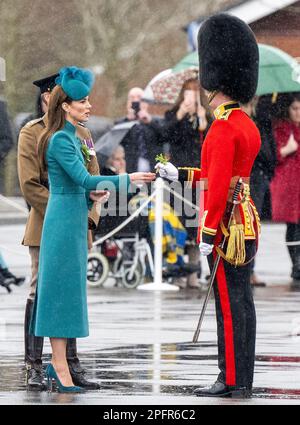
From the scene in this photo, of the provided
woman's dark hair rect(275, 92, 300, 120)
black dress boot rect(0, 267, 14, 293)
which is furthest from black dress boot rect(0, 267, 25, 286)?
woman's dark hair rect(275, 92, 300, 120)

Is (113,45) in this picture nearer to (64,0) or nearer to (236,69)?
(64,0)

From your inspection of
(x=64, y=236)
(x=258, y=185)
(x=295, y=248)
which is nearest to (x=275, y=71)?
(x=295, y=248)

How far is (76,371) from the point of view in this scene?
10844mm

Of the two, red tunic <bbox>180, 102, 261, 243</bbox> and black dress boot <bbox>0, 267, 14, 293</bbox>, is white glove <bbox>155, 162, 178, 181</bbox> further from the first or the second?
black dress boot <bbox>0, 267, 14, 293</bbox>

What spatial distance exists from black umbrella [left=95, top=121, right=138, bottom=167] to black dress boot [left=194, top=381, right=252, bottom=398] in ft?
30.7

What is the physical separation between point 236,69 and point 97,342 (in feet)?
10.9

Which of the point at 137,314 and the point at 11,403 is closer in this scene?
the point at 11,403

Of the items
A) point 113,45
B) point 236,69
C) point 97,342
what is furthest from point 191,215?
point 113,45

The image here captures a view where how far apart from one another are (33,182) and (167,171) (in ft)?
2.92

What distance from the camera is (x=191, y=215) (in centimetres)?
1934

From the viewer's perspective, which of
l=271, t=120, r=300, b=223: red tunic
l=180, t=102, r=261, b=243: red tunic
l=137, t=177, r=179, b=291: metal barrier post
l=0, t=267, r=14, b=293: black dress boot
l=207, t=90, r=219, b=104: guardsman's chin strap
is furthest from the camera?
l=271, t=120, r=300, b=223: red tunic

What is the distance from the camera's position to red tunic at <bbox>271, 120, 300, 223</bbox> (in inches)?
805

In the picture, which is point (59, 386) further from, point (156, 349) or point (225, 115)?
point (156, 349)

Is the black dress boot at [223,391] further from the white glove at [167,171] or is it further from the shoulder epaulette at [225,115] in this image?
the shoulder epaulette at [225,115]
